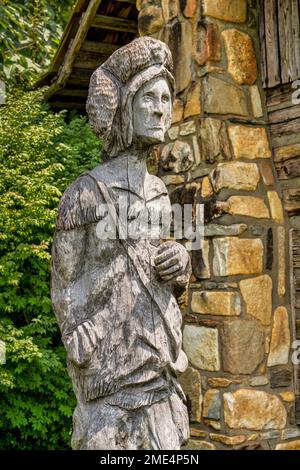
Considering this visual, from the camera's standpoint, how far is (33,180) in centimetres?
563

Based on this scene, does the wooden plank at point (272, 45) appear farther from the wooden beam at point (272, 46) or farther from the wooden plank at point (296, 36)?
the wooden plank at point (296, 36)

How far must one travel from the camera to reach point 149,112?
95.2 inches

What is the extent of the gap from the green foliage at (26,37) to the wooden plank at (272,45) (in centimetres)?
298

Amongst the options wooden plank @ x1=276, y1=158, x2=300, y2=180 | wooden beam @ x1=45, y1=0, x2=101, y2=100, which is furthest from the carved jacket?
wooden beam @ x1=45, y1=0, x2=101, y2=100

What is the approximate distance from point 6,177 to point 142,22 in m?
1.75

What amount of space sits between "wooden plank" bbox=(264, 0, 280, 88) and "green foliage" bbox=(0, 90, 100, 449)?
6.56 ft

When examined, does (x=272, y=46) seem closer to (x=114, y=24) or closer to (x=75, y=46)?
(x=114, y=24)

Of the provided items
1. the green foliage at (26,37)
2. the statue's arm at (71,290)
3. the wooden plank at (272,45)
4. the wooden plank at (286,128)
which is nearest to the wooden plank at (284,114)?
the wooden plank at (286,128)

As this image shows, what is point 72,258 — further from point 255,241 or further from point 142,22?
point 142,22

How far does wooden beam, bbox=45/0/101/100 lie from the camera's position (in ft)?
18.8

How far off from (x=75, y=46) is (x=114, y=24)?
40 cm

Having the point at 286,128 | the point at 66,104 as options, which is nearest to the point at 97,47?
the point at 66,104

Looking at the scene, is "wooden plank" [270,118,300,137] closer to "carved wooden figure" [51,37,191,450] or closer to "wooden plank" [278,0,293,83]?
"wooden plank" [278,0,293,83]

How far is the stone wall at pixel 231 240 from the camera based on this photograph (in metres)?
4.21
